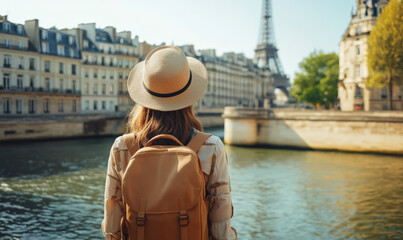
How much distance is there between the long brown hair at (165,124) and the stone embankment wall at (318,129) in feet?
81.0

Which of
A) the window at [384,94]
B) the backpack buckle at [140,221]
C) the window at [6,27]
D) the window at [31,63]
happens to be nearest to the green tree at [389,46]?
the window at [384,94]

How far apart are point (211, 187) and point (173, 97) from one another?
19.6 inches

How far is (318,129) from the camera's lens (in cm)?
2686

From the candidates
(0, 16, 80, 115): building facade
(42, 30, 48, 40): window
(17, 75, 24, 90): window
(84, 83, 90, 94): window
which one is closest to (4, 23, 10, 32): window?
(0, 16, 80, 115): building facade

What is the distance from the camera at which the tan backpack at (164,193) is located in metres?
1.90

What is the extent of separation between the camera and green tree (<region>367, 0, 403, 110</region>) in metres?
27.2

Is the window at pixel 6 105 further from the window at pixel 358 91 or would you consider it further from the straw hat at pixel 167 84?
the straw hat at pixel 167 84

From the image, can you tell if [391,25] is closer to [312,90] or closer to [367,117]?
[367,117]

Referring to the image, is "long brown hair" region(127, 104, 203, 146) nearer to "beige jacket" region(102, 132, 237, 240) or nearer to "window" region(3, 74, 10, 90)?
"beige jacket" region(102, 132, 237, 240)

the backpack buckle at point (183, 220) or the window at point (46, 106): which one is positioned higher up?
the window at point (46, 106)

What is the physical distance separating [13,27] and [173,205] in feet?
124

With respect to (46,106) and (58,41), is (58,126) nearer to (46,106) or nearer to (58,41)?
(46,106)

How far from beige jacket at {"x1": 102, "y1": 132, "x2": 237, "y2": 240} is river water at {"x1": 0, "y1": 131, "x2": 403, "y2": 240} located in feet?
23.2

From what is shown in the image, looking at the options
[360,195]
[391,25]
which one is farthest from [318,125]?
[360,195]
